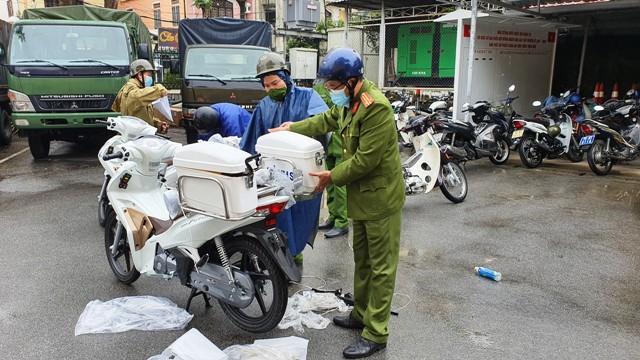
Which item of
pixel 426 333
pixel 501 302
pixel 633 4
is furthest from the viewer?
pixel 633 4

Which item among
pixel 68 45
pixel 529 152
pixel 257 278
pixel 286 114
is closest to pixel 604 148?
pixel 529 152

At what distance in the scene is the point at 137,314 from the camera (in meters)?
3.37

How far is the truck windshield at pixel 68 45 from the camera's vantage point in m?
8.33

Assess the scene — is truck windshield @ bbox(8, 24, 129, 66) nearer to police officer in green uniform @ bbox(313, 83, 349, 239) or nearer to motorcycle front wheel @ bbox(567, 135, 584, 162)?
police officer in green uniform @ bbox(313, 83, 349, 239)

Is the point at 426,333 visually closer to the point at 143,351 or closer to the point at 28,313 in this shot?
the point at 143,351

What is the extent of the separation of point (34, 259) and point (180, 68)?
6359mm

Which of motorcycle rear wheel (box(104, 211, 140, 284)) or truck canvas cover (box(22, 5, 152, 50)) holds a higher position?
truck canvas cover (box(22, 5, 152, 50))

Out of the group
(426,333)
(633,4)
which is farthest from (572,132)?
(426,333)

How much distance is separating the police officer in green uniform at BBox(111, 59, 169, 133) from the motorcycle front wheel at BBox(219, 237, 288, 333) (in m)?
3.30

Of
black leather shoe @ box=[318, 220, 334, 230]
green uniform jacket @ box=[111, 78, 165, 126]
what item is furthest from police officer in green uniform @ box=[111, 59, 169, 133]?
black leather shoe @ box=[318, 220, 334, 230]

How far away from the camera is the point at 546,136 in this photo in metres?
8.38

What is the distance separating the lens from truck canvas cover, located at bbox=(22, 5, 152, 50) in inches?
408

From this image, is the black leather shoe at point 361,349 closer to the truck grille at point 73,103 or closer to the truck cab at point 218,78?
the truck cab at point 218,78

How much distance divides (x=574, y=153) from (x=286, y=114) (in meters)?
6.65
